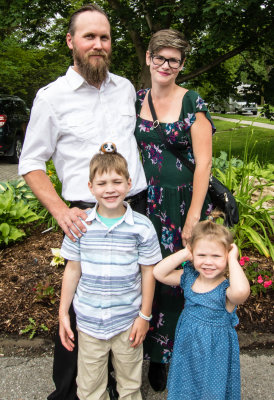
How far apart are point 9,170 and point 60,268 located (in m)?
7.36

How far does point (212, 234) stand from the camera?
1840 millimetres

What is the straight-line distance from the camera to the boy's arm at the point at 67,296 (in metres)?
2.08

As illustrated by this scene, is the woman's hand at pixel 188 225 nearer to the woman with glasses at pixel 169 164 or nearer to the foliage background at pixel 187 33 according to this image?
the woman with glasses at pixel 169 164

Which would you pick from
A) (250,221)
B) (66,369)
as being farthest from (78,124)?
(250,221)

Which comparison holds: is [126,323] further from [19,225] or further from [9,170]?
[9,170]

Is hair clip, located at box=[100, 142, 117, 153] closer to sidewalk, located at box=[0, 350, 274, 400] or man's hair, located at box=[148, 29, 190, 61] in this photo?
man's hair, located at box=[148, 29, 190, 61]

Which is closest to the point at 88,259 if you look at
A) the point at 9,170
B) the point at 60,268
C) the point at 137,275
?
the point at 137,275

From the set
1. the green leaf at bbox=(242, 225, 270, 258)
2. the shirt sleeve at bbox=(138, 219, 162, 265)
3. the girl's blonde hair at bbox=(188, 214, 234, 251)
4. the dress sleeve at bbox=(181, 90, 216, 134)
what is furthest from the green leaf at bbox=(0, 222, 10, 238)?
the girl's blonde hair at bbox=(188, 214, 234, 251)

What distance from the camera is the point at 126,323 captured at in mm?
2061

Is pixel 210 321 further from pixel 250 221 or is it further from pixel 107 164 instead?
pixel 250 221

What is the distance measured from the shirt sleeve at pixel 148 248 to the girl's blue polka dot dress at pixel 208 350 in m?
0.24

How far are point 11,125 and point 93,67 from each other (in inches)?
359

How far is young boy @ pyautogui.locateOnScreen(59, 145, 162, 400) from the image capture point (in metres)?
1.96

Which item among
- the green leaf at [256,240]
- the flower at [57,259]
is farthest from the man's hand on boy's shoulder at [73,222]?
the green leaf at [256,240]
